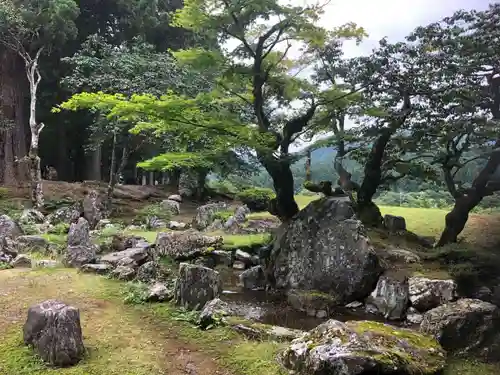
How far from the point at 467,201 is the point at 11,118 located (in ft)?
61.9

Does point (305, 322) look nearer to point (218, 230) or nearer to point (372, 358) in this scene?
point (372, 358)

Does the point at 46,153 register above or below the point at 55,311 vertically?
above

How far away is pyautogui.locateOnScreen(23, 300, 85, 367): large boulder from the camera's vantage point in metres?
4.85

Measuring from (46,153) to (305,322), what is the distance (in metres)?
22.7

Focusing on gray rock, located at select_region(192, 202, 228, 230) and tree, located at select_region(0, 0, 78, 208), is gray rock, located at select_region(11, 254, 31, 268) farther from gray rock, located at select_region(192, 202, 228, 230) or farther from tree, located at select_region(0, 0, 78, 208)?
tree, located at select_region(0, 0, 78, 208)

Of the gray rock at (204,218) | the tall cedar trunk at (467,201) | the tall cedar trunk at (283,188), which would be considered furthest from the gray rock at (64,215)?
the tall cedar trunk at (467,201)

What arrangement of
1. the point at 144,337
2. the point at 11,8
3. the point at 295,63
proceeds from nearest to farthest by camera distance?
the point at 144,337
the point at 295,63
the point at 11,8

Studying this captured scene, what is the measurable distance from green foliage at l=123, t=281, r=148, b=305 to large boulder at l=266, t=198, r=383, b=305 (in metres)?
2.91

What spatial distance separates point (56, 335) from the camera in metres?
4.90

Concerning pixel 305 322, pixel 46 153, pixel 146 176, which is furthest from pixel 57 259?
pixel 146 176

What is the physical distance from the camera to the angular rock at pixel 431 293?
799 cm

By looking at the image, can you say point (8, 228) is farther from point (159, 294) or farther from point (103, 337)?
point (103, 337)

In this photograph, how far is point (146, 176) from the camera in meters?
33.5

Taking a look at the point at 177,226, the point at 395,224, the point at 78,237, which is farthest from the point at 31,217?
the point at 395,224
